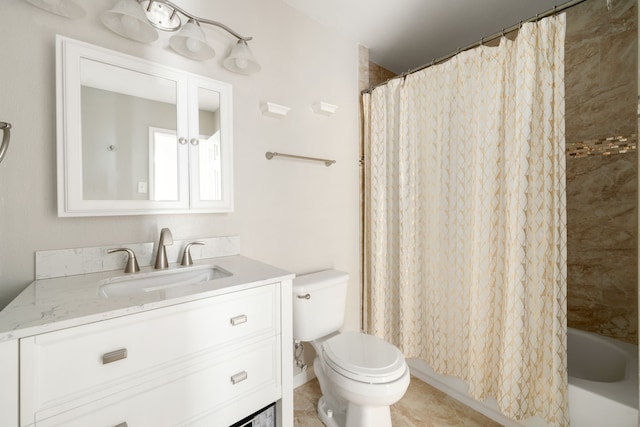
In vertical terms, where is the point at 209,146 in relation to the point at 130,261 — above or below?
above

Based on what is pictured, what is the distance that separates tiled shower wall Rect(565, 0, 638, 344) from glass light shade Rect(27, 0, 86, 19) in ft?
9.20

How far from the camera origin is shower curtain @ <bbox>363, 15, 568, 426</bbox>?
51.8 inches

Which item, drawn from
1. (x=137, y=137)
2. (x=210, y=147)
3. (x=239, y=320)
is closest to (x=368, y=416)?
(x=239, y=320)

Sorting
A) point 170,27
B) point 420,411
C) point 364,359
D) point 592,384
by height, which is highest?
point 170,27

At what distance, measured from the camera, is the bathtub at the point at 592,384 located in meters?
1.25

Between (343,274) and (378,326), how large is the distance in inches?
24.9

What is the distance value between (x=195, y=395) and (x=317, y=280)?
2.91ft

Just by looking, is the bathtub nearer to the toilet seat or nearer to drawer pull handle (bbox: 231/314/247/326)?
the toilet seat

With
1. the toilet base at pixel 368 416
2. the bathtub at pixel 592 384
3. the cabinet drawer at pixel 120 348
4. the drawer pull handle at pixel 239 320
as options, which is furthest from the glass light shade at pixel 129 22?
the bathtub at pixel 592 384

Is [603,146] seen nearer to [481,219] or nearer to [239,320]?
[481,219]

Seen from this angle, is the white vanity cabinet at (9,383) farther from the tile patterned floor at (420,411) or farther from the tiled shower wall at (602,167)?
the tiled shower wall at (602,167)

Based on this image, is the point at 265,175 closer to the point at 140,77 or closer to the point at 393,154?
the point at 140,77

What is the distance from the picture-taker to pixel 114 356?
2.72 ft

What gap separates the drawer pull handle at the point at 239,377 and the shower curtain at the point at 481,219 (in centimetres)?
123
